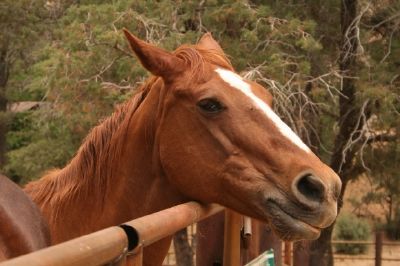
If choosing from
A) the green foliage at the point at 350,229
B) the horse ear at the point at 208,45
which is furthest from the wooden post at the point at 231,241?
the green foliage at the point at 350,229

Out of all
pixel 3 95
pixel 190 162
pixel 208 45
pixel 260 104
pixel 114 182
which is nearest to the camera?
pixel 260 104

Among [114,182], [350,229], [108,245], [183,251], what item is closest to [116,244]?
[108,245]

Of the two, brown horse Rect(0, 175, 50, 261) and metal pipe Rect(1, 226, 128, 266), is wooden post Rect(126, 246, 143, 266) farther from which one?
brown horse Rect(0, 175, 50, 261)

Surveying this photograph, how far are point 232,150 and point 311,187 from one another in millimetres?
469

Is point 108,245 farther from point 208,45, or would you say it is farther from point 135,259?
point 208,45

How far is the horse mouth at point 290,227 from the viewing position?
8.62ft

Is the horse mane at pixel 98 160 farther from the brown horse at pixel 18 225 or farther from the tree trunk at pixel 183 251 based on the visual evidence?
the tree trunk at pixel 183 251

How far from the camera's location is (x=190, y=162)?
3033mm

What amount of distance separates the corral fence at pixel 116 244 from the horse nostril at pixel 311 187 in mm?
422

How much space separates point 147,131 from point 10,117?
13.6 m

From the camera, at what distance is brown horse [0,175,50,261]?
2451mm

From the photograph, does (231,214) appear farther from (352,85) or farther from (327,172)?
(352,85)

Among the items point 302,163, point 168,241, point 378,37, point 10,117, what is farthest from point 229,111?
point 10,117

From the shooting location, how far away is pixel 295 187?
259 centimetres
